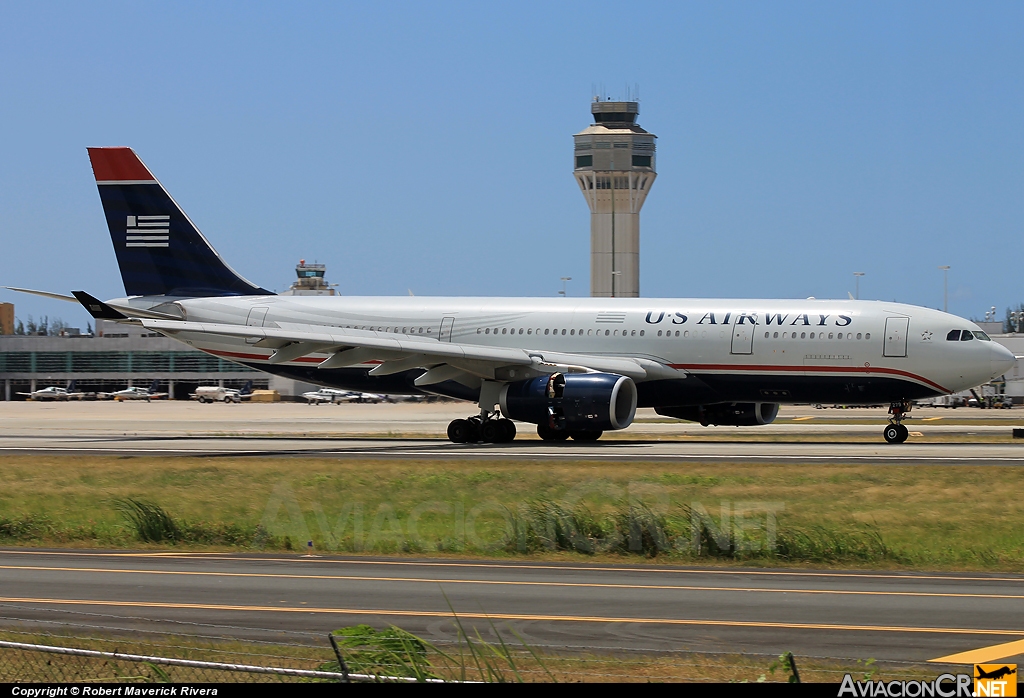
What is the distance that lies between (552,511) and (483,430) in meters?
17.0

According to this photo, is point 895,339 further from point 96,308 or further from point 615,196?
point 615,196

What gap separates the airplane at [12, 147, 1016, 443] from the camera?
35.4 metres

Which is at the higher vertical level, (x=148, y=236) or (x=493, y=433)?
(x=148, y=236)

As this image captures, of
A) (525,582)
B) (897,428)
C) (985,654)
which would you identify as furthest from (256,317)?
(985,654)

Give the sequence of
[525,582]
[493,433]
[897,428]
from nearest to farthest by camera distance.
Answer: [525,582] < [897,428] < [493,433]

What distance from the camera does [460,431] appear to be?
38.1 m

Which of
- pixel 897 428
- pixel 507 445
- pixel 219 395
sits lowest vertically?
pixel 219 395

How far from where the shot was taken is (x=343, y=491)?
964 inches

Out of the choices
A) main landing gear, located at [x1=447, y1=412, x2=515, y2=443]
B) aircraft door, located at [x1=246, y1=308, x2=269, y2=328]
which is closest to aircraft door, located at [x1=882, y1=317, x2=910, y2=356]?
main landing gear, located at [x1=447, y1=412, x2=515, y2=443]

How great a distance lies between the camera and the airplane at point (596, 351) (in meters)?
35.4

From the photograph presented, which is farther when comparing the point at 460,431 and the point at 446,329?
the point at 446,329

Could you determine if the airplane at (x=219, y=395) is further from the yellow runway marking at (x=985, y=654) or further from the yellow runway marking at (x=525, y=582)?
the yellow runway marking at (x=985, y=654)

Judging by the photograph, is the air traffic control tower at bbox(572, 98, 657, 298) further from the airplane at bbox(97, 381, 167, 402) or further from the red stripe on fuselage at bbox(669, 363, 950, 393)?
the red stripe on fuselage at bbox(669, 363, 950, 393)

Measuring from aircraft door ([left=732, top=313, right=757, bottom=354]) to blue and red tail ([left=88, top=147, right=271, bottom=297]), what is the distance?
1788 cm
